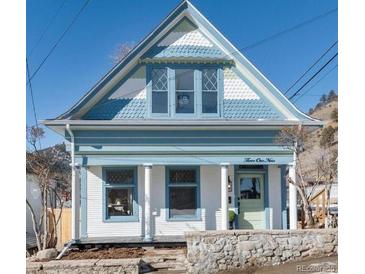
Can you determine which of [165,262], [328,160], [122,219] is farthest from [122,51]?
[328,160]

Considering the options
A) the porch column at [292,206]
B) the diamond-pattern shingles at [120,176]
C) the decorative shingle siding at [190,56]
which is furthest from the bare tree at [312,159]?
the diamond-pattern shingles at [120,176]

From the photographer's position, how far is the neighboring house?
6.79 metres

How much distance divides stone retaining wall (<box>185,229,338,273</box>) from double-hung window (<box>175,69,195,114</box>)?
2.58m

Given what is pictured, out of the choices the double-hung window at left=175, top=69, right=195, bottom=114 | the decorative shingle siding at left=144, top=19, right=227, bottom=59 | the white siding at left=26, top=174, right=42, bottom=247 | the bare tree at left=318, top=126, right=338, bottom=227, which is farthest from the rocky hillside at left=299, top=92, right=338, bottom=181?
the white siding at left=26, top=174, right=42, bottom=247

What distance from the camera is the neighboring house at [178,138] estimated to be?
679 centimetres

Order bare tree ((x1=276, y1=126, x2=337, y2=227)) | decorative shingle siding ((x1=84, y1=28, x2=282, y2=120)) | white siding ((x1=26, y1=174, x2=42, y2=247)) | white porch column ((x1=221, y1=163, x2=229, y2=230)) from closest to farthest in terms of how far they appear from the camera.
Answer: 1. white siding ((x1=26, y1=174, x2=42, y2=247))
2. bare tree ((x1=276, y1=126, x2=337, y2=227))
3. white porch column ((x1=221, y1=163, x2=229, y2=230))
4. decorative shingle siding ((x1=84, y1=28, x2=282, y2=120))

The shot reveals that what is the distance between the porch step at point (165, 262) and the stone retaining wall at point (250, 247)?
1.39ft

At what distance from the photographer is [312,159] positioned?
22.3 feet

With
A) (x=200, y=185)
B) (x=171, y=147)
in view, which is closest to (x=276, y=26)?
(x=171, y=147)

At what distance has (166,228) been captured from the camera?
708 cm

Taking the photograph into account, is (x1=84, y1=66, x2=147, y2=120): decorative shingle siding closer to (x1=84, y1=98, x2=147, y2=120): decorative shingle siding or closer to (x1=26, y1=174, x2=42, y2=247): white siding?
(x1=84, y1=98, x2=147, y2=120): decorative shingle siding

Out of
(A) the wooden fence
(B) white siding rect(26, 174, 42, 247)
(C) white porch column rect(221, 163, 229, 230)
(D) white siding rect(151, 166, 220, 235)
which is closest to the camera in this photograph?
(B) white siding rect(26, 174, 42, 247)

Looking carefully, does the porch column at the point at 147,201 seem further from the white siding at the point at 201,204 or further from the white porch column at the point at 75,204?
the white porch column at the point at 75,204
